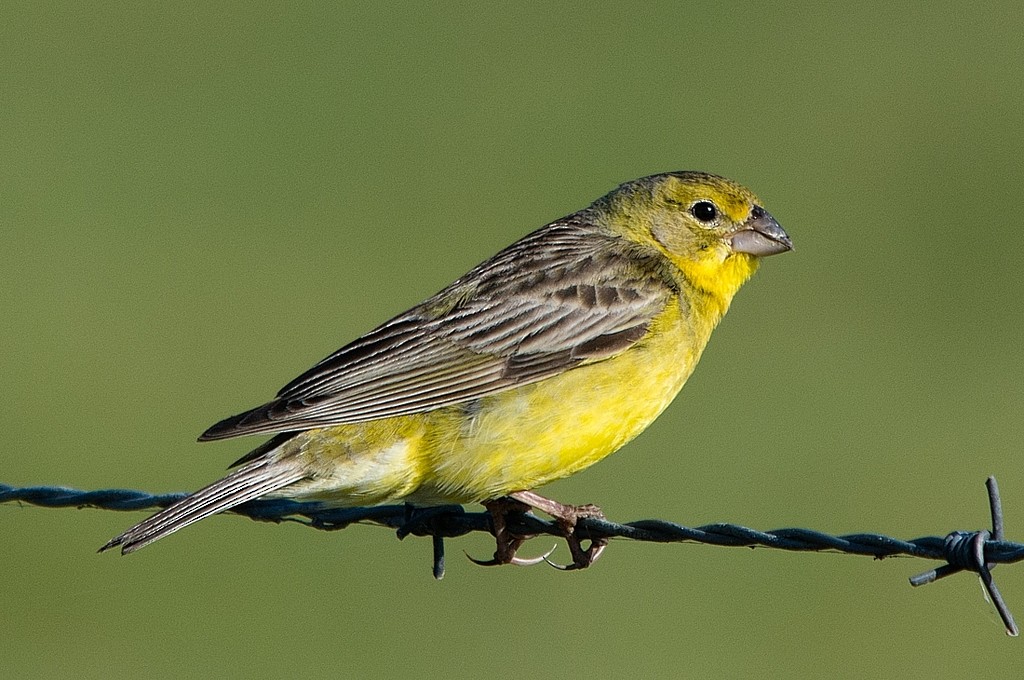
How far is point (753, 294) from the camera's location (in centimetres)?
1736

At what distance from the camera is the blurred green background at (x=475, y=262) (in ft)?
37.2

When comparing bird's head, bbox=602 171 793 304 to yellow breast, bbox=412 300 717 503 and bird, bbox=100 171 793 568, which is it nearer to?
bird, bbox=100 171 793 568

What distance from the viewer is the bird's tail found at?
6.11 meters

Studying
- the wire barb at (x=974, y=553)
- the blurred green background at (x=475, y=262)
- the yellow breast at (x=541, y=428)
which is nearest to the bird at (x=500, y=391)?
the yellow breast at (x=541, y=428)

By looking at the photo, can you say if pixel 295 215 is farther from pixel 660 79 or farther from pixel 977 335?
pixel 977 335

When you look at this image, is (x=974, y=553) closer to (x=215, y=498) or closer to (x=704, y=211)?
(x=215, y=498)

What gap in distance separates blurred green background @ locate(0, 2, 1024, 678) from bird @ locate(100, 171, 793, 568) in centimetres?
371

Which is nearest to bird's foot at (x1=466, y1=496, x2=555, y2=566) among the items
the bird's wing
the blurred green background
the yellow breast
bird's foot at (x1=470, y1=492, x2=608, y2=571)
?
bird's foot at (x1=470, y1=492, x2=608, y2=571)

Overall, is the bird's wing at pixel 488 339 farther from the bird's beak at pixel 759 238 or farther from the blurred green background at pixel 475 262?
the blurred green background at pixel 475 262

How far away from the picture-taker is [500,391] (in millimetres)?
7043

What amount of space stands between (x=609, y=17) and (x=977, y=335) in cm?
1096

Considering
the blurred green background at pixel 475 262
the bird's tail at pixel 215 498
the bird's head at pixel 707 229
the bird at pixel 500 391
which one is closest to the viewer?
the bird's tail at pixel 215 498

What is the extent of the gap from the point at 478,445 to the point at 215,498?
114 cm

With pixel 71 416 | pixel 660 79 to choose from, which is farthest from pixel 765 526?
pixel 660 79
